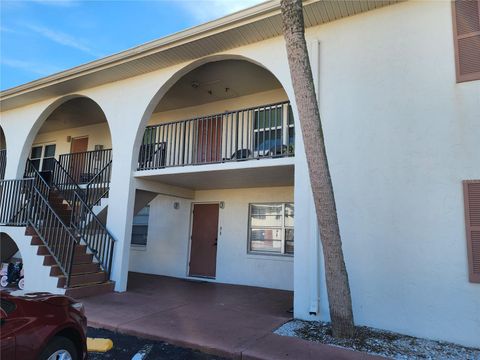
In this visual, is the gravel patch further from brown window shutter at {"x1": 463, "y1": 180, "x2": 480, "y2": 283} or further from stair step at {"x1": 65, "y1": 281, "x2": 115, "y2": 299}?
stair step at {"x1": 65, "y1": 281, "x2": 115, "y2": 299}

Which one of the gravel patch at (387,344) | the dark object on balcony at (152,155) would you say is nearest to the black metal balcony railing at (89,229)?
the dark object on balcony at (152,155)

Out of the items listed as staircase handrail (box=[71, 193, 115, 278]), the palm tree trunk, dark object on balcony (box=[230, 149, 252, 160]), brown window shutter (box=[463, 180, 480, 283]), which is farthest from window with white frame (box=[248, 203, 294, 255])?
brown window shutter (box=[463, 180, 480, 283])

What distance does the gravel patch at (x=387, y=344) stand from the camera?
476 cm

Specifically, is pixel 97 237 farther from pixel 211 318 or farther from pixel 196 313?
pixel 211 318

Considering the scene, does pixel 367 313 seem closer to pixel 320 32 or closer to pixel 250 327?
pixel 250 327

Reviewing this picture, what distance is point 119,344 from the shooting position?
17.1ft

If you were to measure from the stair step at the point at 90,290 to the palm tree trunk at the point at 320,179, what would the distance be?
560cm

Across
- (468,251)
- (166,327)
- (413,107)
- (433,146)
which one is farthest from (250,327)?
(413,107)

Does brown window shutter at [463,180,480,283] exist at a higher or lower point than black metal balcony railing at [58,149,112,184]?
lower

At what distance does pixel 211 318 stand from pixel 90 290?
11.0ft

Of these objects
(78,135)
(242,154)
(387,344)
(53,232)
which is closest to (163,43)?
(242,154)

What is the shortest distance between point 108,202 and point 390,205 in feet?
23.0

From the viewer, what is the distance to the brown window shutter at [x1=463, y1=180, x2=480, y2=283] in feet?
17.1

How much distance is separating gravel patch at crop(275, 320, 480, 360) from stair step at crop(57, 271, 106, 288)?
16.0 feet
